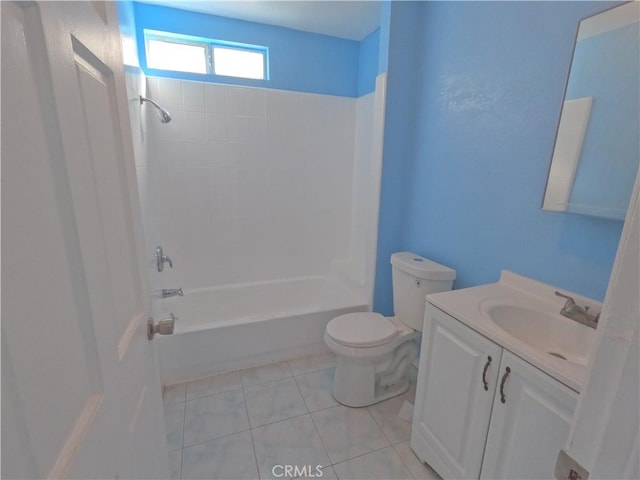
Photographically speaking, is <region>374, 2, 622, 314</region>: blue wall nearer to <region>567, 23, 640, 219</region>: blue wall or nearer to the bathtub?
<region>567, 23, 640, 219</region>: blue wall

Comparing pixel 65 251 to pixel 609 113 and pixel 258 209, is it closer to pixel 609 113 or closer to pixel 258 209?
pixel 609 113

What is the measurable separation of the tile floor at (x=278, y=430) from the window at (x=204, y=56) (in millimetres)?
2279

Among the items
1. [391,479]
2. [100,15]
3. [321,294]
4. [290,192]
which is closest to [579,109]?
[100,15]

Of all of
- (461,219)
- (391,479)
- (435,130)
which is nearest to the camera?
(391,479)

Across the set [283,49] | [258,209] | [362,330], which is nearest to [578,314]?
[362,330]

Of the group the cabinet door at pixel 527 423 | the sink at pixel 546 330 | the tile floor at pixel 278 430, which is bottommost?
the tile floor at pixel 278 430

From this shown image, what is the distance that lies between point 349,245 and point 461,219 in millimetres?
1414

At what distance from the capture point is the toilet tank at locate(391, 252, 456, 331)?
1700 millimetres

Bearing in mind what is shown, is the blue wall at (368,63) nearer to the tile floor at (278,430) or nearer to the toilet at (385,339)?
the toilet at (385,339)

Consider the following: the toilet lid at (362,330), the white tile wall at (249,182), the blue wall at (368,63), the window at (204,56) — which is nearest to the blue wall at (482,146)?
the toilet lid at (362,330)

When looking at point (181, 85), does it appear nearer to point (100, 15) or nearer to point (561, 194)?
point (100, 15)

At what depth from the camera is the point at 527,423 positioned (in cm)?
94

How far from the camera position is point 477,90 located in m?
1.55

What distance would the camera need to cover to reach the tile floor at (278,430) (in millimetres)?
1421
